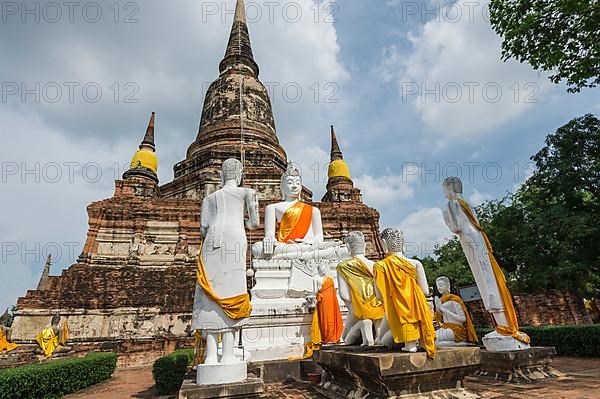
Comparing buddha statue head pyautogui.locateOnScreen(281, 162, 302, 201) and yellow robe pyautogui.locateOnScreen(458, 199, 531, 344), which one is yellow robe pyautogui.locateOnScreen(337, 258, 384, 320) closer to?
yellow robe pyautogui.locateOnScreen(458, 199, 531, 344)

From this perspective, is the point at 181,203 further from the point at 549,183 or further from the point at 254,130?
the point at 549,183

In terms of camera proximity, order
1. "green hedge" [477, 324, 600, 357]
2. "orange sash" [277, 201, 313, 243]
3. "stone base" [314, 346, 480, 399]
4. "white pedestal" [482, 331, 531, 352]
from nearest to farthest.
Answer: "stone base" [314, 346, 480, 399] → "white pedestal" [482, 331, 531, 352] → "orange sash" [277, 201, 313, 243] → "green hedge" [477, 324, 600, 357]

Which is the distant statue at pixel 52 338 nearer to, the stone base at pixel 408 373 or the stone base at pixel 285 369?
the stone base at pixel 285 369

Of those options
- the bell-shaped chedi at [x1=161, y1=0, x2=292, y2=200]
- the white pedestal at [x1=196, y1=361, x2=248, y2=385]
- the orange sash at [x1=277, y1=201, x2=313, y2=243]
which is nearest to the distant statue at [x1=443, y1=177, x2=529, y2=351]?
the orange sash at [x1=277, y1=201, x2=313, y2=243]

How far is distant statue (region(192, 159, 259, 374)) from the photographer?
3.79 metres

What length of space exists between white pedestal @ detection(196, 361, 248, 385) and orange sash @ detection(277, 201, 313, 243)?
4276 mm

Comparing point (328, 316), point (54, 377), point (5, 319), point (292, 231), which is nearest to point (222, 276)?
point (328, 316)

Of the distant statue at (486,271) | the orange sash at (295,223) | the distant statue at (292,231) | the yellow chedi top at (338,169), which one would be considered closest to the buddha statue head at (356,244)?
the distant statue at (486,271)

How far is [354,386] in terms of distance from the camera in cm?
371

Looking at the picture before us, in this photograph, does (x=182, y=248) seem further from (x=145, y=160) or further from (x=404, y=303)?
(x=404, y=303)

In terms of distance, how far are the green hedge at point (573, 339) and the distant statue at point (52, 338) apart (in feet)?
48.3

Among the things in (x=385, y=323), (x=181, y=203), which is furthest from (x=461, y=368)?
(x=181, y=203)

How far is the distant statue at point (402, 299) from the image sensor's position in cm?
352

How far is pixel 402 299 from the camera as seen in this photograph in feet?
12.2
